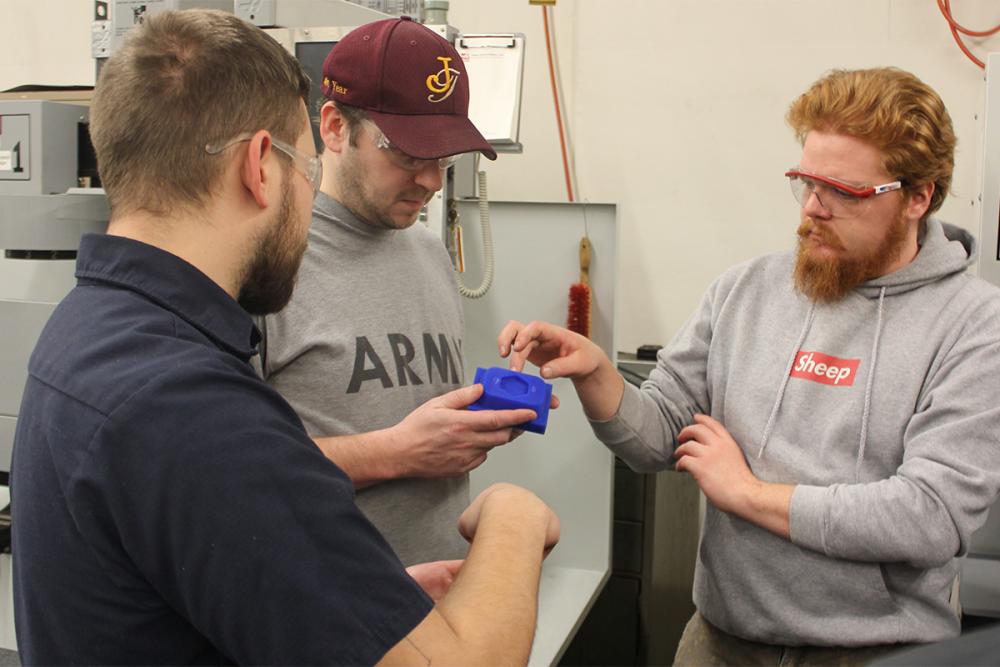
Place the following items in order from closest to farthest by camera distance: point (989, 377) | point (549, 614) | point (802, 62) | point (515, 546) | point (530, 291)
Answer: point (515, 546)
point (989, 377)
point (549, 614)
point (530, 291)
point (802, 62)

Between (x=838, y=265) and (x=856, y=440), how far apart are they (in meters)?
0.29

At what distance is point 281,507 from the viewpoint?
707 millimetres

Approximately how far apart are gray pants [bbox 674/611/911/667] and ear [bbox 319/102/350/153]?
1005 mm

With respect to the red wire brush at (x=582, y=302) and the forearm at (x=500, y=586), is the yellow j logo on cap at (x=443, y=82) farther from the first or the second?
the red wire brush at (x=582, y=302)

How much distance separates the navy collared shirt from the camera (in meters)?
0.69

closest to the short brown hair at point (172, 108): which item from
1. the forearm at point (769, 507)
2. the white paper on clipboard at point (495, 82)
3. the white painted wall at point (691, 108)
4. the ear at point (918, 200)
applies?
the forearm at point (769, 507)

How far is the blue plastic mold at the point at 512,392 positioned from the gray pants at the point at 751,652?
0.52m

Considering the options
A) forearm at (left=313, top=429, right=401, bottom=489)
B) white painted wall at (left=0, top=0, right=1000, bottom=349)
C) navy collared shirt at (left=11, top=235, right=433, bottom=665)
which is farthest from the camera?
white painted wall at (left=0, top=0, right=1000, bottom=349)

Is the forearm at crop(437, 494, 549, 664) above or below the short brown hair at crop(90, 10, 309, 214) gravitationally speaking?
below

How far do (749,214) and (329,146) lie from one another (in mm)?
1860

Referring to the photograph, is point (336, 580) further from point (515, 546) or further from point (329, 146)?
point (329, 146)

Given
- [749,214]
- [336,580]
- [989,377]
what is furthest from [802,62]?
[336,580]

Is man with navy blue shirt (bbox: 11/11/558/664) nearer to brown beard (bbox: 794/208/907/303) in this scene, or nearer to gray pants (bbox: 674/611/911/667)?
gray pants (bbox: 674/611/911/667)

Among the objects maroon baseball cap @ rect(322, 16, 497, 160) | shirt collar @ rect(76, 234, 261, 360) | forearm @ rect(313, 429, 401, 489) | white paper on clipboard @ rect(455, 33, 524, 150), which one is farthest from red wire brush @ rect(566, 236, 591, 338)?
shirt collar @ rect(76, 234, 261, 360)
